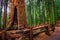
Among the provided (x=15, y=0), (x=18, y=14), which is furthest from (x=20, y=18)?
(x=15, y=0)

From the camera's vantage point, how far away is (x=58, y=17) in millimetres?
20125

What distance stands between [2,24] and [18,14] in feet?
2.61

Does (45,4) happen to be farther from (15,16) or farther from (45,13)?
(15,16)

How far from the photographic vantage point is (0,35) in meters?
5.27

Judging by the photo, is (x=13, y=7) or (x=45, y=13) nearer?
(x=13, y=7)

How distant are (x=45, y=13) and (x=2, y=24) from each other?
246 inches

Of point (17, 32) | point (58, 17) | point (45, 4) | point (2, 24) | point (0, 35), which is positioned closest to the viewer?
point (0, 35)

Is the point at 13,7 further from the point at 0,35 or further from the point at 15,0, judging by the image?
the point at 0,35

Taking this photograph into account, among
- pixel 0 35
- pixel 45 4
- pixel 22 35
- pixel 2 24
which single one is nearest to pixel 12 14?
pixel 2 24

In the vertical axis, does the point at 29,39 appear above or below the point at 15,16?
below

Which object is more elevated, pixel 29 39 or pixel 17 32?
pixel 17 32

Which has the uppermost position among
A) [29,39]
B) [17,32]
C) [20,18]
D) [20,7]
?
[20,7]

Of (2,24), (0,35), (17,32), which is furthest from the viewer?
(2,24)

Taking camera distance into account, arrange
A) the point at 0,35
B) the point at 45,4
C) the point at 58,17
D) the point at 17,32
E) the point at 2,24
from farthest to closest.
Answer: the point at 58,17 → the point at 45,4 → the point at 2,24 → the point at 17,32 → the point at 0,35
